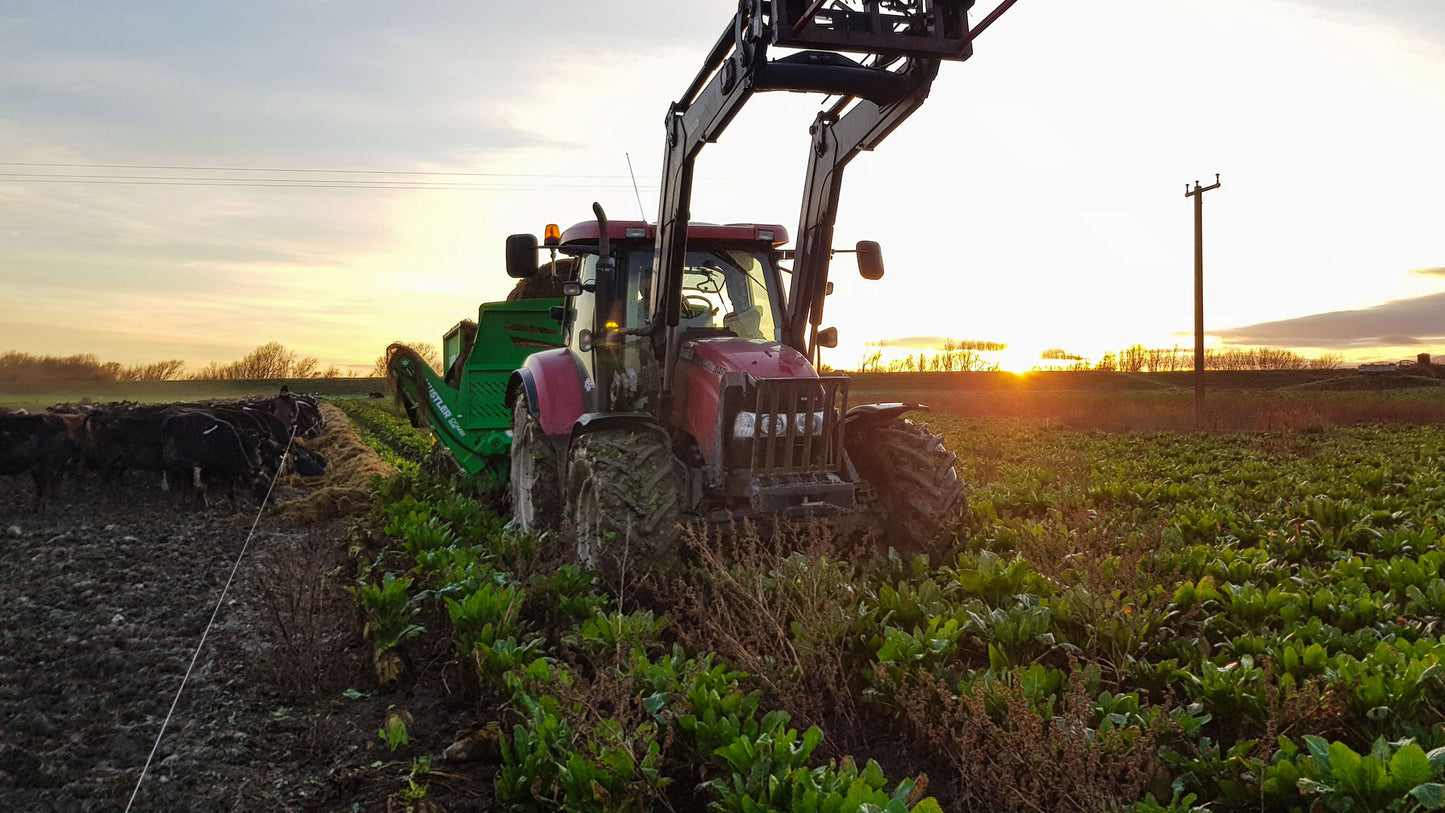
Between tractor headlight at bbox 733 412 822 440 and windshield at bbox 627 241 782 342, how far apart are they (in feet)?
3.78

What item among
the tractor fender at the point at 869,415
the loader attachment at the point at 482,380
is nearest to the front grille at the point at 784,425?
the tractor fender at the point at 869,415

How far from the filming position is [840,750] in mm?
4102

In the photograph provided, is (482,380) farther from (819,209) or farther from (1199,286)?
(1199,286)

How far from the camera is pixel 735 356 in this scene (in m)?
6.11

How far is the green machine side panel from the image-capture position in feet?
34.6

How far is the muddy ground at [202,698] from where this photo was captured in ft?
12.8

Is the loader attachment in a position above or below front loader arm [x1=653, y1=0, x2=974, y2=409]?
below

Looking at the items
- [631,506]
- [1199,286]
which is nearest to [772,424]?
[631,506]

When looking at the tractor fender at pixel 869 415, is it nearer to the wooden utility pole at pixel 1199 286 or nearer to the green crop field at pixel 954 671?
the green crop field at pixel 954 671

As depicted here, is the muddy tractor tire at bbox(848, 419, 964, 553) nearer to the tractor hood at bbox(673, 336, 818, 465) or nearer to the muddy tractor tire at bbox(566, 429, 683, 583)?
the tractor hood at bbox(673, 336, 818, 465)

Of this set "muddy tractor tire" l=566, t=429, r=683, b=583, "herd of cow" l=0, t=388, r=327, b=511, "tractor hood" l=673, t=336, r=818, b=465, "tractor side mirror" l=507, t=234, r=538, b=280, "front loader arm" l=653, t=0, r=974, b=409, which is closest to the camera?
"front loader arm" l=653, t=0, r=974, b=409

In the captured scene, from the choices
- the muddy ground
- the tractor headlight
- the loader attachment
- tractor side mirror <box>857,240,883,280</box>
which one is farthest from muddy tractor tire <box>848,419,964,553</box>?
the loader attachment

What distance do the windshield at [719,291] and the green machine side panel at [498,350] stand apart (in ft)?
11.5

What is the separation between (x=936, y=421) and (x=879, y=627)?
23.6 m
